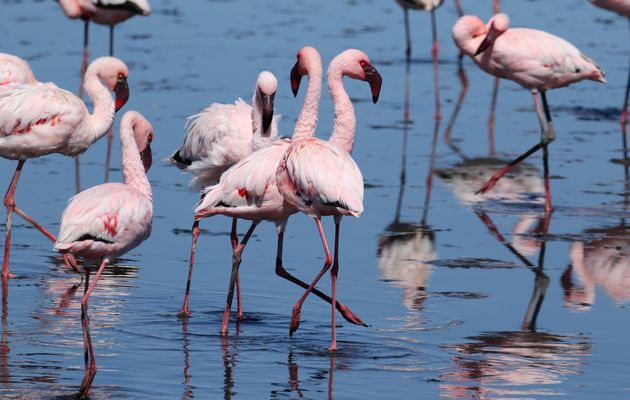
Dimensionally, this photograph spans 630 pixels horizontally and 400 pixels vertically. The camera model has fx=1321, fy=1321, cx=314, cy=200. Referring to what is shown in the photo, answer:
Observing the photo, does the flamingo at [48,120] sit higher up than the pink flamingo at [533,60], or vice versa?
the pink flamingo at [533,60]

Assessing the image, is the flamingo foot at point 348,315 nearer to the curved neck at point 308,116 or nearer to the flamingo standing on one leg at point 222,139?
the flamingo standing on one leg at point 222,139

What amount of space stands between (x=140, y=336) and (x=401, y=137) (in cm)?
602

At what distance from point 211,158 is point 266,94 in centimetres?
78

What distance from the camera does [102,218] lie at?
18.4ft

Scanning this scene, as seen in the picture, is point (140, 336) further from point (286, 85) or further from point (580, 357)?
point (286, 85)

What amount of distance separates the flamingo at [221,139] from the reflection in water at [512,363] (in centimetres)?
164

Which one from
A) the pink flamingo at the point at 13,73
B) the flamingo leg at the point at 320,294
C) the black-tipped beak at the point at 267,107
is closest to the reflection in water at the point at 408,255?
the flamingo leg at the point at 320,294

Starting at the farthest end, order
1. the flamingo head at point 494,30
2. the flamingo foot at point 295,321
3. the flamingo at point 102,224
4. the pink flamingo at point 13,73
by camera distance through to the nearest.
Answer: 1. the flamingo head at point 494,30
2. the pink flamingo at point 13,73
3. the flamingo foot at point 295,321
4. the flamingo at point 102,224

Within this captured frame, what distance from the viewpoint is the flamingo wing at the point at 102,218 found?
560 centimetres

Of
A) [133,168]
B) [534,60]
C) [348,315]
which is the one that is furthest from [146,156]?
[534,60]

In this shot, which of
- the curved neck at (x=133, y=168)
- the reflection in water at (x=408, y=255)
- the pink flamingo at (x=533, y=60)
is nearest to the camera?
the curved neck at (x=133, y=168)

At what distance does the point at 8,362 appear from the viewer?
5.55 meters

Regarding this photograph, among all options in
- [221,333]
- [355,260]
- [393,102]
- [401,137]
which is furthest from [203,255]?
[393,102]

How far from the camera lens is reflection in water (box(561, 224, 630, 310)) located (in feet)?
23.3
